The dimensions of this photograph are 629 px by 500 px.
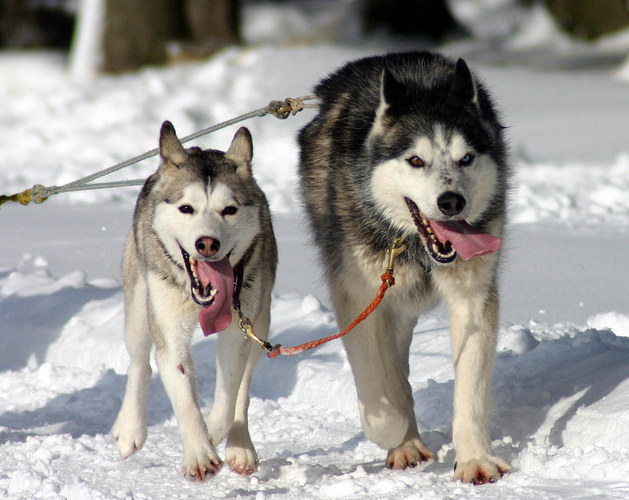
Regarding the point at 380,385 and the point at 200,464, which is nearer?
the point at 200,464

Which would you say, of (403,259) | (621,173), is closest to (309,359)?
(403,259)

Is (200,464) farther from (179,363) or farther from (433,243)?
(433,243)

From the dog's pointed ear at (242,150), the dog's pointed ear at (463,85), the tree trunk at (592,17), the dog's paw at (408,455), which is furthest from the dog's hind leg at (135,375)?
the tree trunk at (592,17)

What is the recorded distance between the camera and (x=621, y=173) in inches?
400

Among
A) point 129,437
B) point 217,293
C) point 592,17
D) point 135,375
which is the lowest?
point 592,17

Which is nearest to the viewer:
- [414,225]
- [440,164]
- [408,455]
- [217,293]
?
[217,293]

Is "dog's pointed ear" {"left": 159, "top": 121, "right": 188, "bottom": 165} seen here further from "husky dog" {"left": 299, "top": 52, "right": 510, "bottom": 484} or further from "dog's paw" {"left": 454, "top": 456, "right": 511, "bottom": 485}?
"dog's paw" {"left": 454, "top": 456, "right": 511, "bottom": 485}

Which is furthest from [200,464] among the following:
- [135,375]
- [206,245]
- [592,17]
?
[592,17]

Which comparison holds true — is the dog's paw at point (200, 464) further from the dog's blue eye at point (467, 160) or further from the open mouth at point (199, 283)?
the dog's blue eye at point (467, 160)

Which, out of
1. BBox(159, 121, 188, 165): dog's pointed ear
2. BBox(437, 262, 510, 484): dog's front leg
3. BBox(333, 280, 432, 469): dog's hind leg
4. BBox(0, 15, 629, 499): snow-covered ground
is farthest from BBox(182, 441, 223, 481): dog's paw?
BBox(159, 121, 188, 165): dog's pointed ear

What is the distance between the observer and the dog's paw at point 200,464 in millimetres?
3449

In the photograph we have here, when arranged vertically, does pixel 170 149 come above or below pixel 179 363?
above

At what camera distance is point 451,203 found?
3.56 m

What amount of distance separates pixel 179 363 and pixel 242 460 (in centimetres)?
49
